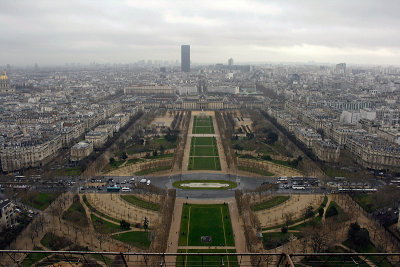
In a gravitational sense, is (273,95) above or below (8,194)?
above

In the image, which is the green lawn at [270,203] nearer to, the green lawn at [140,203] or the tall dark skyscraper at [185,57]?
the green lawn at [140,203]

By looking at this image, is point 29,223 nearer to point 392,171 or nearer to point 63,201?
point 63,201

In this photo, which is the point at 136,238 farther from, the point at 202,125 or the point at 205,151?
the point at 202,125

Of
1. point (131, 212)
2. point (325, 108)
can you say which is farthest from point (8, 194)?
point (325, 108)

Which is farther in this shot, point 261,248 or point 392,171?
point 392,171

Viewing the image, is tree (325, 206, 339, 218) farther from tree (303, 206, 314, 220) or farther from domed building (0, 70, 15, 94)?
domed building (0, 70, 15, 94)

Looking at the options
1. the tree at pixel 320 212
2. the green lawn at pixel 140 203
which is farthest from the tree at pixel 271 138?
the green lawn at pixel 140 203
